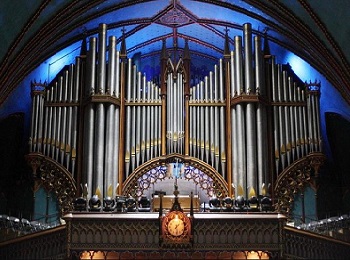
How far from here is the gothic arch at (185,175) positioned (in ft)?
72.9

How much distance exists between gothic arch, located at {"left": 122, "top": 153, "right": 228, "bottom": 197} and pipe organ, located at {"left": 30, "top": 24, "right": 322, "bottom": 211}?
18 centimetres

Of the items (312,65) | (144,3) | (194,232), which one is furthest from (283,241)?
(144,3)

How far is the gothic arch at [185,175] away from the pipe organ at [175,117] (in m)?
0.18

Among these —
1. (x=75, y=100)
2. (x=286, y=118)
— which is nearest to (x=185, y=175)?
(x=286, y=118)

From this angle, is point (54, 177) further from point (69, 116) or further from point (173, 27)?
point (173, 27)

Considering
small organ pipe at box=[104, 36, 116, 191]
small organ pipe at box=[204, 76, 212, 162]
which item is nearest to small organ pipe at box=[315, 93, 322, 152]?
small organ pipe at box=[204, 76, 212, 162]

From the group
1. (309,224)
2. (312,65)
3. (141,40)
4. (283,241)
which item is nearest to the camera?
(283,241)

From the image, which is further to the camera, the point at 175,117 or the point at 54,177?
the point at 175,117

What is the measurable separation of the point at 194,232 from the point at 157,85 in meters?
7.93

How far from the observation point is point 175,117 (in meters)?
22.9

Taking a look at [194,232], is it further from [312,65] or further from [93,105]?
[312,65]

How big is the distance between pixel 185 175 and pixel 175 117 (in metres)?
1.85

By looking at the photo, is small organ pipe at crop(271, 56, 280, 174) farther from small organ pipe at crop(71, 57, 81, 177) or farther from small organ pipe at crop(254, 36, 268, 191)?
small organ pipe at crop(71, 57, 81, 177)

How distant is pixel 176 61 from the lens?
2477 cm
